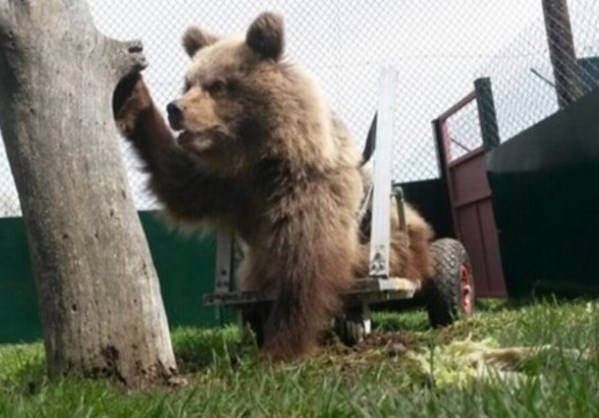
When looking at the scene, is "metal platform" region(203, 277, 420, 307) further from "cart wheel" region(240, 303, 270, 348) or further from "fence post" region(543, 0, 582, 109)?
"fence post" region(543, 0, 582, 109)

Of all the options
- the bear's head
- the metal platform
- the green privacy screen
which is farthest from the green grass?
the green privacy screen

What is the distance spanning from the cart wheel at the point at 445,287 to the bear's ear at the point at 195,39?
177 cm

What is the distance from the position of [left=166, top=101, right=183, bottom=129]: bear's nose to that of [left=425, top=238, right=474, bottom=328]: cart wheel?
196cm

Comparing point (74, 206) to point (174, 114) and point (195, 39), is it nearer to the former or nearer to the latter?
point (174, 114)

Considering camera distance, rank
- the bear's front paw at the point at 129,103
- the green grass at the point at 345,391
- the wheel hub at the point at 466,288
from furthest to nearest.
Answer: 1. the wheel hub at the point at 466,288
2. the bear's front paw at the point at 129,103
3. the green grass at the point at 345,391

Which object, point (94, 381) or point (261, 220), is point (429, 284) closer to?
point (261, 220)

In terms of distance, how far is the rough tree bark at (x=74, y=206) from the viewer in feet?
11.0

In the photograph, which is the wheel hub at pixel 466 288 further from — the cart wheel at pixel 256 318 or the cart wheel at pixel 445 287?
the cart wheel at pixel 256 318

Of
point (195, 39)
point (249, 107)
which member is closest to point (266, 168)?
point (249, 107)

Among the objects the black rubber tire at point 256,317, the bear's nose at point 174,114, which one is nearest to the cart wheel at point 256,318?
the black rubber tire at point 256,317

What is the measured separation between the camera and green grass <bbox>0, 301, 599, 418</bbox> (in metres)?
1.96

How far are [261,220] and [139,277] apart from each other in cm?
91

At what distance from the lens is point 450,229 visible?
8695 millimetres

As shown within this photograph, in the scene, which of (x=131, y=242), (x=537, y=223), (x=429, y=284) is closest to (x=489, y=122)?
(x=537, y=223)
